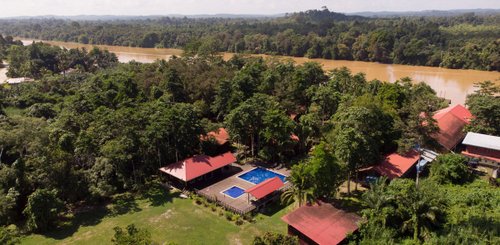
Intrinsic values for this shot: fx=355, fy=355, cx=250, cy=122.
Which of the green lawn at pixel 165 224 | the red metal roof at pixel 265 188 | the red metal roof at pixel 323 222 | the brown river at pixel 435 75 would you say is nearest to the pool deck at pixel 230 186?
the red metal roof at pixel 265 188

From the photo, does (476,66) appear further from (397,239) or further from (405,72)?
(397,239)

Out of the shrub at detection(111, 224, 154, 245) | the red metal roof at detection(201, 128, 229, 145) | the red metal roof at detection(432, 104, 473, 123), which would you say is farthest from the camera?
the red metal roof at detection(432, 104, 473, 123)

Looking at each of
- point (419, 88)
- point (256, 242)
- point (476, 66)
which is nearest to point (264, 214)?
point (256, 242)

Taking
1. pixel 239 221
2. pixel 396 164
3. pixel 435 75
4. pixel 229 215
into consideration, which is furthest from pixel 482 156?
pixel 435 75

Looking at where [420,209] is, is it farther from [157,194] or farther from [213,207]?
[157,194]

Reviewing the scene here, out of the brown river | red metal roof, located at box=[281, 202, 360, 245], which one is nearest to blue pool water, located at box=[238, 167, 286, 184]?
red metal roof, located at box=[281, 202, 360, 245]

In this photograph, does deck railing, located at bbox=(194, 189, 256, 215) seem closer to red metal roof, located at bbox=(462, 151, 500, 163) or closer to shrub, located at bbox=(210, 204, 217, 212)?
shrub, located at bbox=(210, 204, 217, 212)

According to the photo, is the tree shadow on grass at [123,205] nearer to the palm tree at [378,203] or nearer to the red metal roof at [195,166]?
the red metal roof at [195,166]
